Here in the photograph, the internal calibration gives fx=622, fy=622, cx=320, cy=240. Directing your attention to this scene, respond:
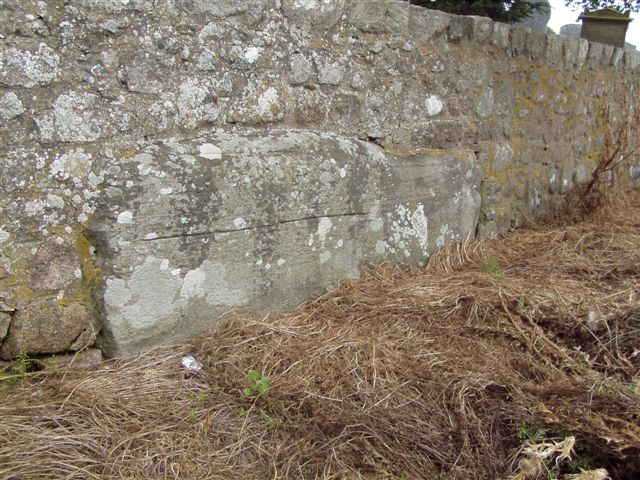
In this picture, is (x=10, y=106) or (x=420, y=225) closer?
(x=10, y=106)

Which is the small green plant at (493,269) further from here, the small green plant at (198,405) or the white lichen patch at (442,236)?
the small green plant at (198,405)

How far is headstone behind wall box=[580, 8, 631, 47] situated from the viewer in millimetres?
6008

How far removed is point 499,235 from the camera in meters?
4.23

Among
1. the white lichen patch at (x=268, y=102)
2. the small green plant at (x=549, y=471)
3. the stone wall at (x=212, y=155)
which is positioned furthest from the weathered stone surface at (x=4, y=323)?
the small green plant at (x=549, y=471)

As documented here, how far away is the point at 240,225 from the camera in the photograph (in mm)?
2645

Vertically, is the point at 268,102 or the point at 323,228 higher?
the point at 268,102

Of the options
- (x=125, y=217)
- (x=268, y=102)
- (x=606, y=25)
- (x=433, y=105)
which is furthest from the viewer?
(x=606, y=25)

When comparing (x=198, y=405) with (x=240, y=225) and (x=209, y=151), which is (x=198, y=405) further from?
(x=209, y=151)

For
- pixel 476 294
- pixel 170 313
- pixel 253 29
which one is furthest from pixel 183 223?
pixel 476 294

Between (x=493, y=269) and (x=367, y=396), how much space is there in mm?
1522

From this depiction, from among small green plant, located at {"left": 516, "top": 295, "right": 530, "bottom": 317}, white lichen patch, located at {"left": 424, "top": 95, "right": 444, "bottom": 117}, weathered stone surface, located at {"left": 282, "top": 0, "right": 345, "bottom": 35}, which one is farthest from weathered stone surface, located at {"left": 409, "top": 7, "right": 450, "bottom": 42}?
small green plant, located at {"left": 516, "top": 295, "right": 530, "bottom": 317}

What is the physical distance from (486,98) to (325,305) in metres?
1.89

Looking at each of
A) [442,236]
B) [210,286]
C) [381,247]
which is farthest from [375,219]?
[210,286]

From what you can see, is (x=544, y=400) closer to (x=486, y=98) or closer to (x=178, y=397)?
(x=178, y=397)
